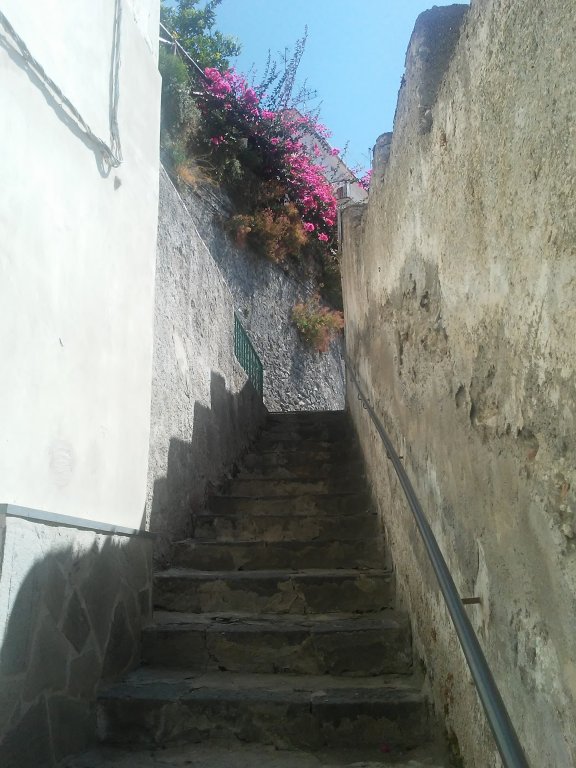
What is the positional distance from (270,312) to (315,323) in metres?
0.78

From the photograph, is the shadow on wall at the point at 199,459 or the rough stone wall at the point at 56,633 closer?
the rough stone wall at the point at 56,633

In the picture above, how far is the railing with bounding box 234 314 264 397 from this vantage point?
5.59 m

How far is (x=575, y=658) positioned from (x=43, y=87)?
7.18ft

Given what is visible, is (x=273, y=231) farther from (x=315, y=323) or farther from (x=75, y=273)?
(x=75, y=273)

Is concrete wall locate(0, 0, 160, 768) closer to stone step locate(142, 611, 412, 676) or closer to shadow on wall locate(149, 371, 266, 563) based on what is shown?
stone step locate(142, 611, 412, 676)

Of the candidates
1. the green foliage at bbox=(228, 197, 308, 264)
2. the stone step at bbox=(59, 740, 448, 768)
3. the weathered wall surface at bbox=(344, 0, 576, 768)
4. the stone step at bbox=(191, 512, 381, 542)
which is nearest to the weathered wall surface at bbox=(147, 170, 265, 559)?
the stone step at bbox=(191, 512, 381, 542)

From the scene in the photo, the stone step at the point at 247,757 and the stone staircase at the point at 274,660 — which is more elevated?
the stone staircase at the point at 274,660

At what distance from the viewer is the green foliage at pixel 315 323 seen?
9.27m

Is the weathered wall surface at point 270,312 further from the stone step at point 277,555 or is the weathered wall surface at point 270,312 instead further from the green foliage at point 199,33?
the stone step at point 277,555

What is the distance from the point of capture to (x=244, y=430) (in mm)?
5309

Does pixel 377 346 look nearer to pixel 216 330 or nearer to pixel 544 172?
pixel 216 330

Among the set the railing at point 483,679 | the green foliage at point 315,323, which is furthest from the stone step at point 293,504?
the green foliage at point 315,323

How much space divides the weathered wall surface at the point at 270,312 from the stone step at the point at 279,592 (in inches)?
203

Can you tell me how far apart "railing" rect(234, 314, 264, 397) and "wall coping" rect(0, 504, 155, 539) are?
299cm
